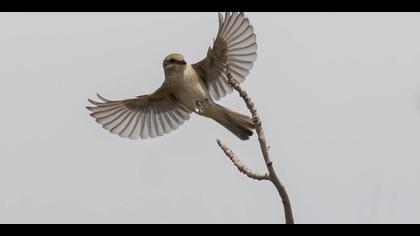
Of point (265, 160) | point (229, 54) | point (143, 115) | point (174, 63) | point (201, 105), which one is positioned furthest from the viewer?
point (143, 115)

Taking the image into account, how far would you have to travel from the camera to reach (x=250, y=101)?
3.09 meters

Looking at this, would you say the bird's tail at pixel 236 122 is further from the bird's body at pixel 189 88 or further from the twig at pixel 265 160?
the twig at pixel 265 160

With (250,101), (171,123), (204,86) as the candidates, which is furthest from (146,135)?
(250,101)

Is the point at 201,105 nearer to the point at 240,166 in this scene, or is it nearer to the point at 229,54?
the point at 229,54

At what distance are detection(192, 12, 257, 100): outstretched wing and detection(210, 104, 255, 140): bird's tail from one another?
189mm

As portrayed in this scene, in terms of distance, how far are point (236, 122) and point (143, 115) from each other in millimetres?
942

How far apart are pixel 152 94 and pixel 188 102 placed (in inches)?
17.1

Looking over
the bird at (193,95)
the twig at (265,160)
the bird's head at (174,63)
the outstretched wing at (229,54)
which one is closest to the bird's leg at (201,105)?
A: the bird at (193,95)

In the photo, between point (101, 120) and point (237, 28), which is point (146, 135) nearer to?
point (101, 120)

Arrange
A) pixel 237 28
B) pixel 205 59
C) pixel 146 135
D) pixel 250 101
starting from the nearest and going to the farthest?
pixel 250 101 < pixel 237 28 < pixel 205 59 < pixel 146 135

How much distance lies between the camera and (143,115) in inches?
217

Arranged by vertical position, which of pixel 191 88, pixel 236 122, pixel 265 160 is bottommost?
pixel 265 160

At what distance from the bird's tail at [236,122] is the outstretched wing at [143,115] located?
458 millimetres

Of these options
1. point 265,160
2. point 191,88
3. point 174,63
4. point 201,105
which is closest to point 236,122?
point 201,105
